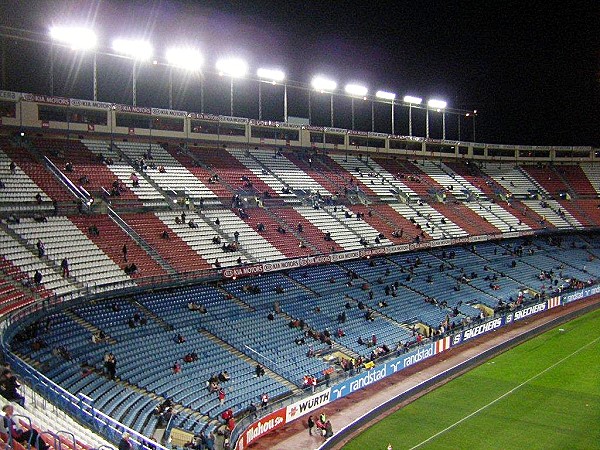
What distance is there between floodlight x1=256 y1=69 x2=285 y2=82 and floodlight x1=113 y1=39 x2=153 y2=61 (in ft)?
34.7

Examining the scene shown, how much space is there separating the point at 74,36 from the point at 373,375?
90.9ft

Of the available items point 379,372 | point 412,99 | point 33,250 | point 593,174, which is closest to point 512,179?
point 593,174

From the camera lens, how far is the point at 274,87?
5516 centimetres

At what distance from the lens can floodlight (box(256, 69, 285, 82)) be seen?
155 ft

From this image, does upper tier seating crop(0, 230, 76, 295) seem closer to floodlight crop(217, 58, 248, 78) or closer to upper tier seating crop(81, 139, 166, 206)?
upper tier seating crop(81, 139, 166, 206)

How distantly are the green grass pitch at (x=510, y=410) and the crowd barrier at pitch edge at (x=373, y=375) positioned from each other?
2.69 meters

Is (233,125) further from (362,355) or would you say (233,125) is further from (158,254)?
(362,355)

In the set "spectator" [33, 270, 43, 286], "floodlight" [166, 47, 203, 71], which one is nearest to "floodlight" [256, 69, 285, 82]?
"floodlight" [166, 47, 203, 71]

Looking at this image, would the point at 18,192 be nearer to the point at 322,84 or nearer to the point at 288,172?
the point at 288,172

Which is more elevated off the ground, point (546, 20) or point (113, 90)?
point (546, 20)

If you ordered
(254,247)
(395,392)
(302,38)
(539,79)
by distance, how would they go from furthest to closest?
1. (539,79)
2. (302,38)
3. (254,247)
4. (395,392)

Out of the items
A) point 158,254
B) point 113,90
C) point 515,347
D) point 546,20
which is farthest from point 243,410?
point 546,20

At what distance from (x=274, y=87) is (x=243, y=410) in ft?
128

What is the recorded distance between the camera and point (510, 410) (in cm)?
2531
